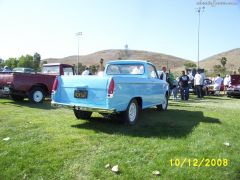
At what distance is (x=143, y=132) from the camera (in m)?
7.43

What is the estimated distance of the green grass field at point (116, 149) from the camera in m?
4.86

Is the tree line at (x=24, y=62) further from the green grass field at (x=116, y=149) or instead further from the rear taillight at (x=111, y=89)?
the rear taillight at (x=111, y=89)

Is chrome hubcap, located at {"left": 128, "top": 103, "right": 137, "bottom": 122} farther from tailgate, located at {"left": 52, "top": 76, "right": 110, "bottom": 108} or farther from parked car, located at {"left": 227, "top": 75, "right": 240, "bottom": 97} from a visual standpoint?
parked car, located at {"left": 227, "top": 75, "right": 240, "bottom": 97}

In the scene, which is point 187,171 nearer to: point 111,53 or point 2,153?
point 2,153

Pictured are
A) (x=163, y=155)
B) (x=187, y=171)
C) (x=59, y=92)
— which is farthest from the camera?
(x=59, y=92)

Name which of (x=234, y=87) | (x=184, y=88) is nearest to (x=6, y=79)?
(x=184, y=88)

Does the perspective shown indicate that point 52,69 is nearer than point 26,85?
No

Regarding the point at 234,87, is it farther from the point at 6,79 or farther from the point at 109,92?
the point at 109,92

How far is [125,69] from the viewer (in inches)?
388

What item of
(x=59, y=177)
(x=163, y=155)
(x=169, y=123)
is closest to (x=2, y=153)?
(x=59, y=177)

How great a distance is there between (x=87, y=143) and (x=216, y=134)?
10.1 feet

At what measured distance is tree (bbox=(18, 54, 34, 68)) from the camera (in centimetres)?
7438

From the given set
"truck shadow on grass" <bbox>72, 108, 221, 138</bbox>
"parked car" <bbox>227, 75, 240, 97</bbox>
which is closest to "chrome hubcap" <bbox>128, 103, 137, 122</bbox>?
"truck shadow on grass" <bbox>72, 108, 221, 138</bbox>
